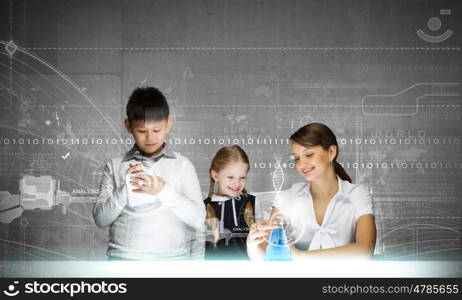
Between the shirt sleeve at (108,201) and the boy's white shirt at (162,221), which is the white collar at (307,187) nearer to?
the boy's white shirt at (162,221)

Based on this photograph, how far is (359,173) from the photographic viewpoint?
2.61 metres

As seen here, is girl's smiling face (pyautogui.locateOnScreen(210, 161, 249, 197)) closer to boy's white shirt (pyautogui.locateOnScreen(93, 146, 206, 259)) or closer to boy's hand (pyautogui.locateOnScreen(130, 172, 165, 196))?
boy's white shirt (pyautogui.locateOnScreen(93, 146, 206, 259))

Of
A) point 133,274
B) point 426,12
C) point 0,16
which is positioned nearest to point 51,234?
point 133,274

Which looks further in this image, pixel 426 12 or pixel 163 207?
pixel 426 12

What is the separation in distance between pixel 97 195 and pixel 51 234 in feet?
1.11

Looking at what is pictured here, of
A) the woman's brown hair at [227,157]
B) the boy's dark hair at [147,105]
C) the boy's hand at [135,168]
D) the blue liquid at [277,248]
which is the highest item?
the boy's dark hair at [147,105]

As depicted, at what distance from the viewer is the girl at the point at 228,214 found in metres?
2.40

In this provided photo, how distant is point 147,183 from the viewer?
2434 mm

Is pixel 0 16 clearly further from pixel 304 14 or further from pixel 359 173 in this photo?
pixel 359 173

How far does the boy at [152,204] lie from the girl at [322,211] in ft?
1.02

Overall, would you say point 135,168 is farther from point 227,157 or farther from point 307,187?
point 307,187

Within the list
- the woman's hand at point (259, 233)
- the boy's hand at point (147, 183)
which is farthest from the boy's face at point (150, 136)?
the woman's hand at point (259, 233)

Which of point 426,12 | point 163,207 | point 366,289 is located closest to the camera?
point 163,207

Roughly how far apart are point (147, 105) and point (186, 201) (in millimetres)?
563
